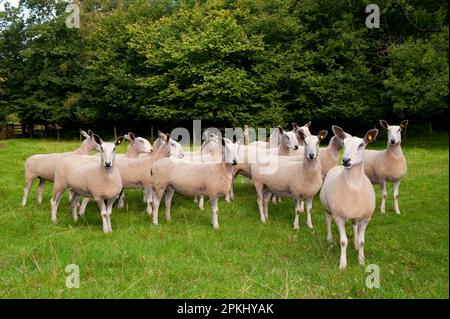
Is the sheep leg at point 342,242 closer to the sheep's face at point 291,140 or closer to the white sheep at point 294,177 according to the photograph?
the white sheep at point 294,177

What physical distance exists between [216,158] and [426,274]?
23.7ft

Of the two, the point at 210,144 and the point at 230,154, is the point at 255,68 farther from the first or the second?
the point at 230,154

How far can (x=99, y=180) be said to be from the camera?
930 cm

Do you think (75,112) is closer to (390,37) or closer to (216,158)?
(390,37)

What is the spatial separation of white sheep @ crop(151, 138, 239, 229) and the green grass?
70cm

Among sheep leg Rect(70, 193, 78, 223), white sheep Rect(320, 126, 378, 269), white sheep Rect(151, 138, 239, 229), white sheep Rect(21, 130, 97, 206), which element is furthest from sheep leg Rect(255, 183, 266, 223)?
white sheep Rect(21, 130, 97, 206)

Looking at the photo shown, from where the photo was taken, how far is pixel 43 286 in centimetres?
593

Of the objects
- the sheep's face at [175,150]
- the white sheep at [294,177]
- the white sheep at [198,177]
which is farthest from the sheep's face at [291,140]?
the sheep's face at [175,150]

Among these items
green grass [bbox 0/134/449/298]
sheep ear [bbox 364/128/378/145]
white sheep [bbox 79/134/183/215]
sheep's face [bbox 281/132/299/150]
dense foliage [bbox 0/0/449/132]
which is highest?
dense foliage [bbox 0/0/449/132]

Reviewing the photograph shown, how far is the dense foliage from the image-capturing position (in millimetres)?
29766

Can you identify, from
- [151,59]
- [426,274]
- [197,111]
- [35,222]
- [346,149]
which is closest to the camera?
[426,274]

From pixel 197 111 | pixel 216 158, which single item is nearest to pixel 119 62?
pixel 197 111

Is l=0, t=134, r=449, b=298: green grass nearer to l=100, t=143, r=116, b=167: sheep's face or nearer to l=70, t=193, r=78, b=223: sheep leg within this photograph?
l=70, t=193, r=78, b=223: sheep leg

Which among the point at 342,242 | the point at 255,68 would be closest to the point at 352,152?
the point at 342,242
